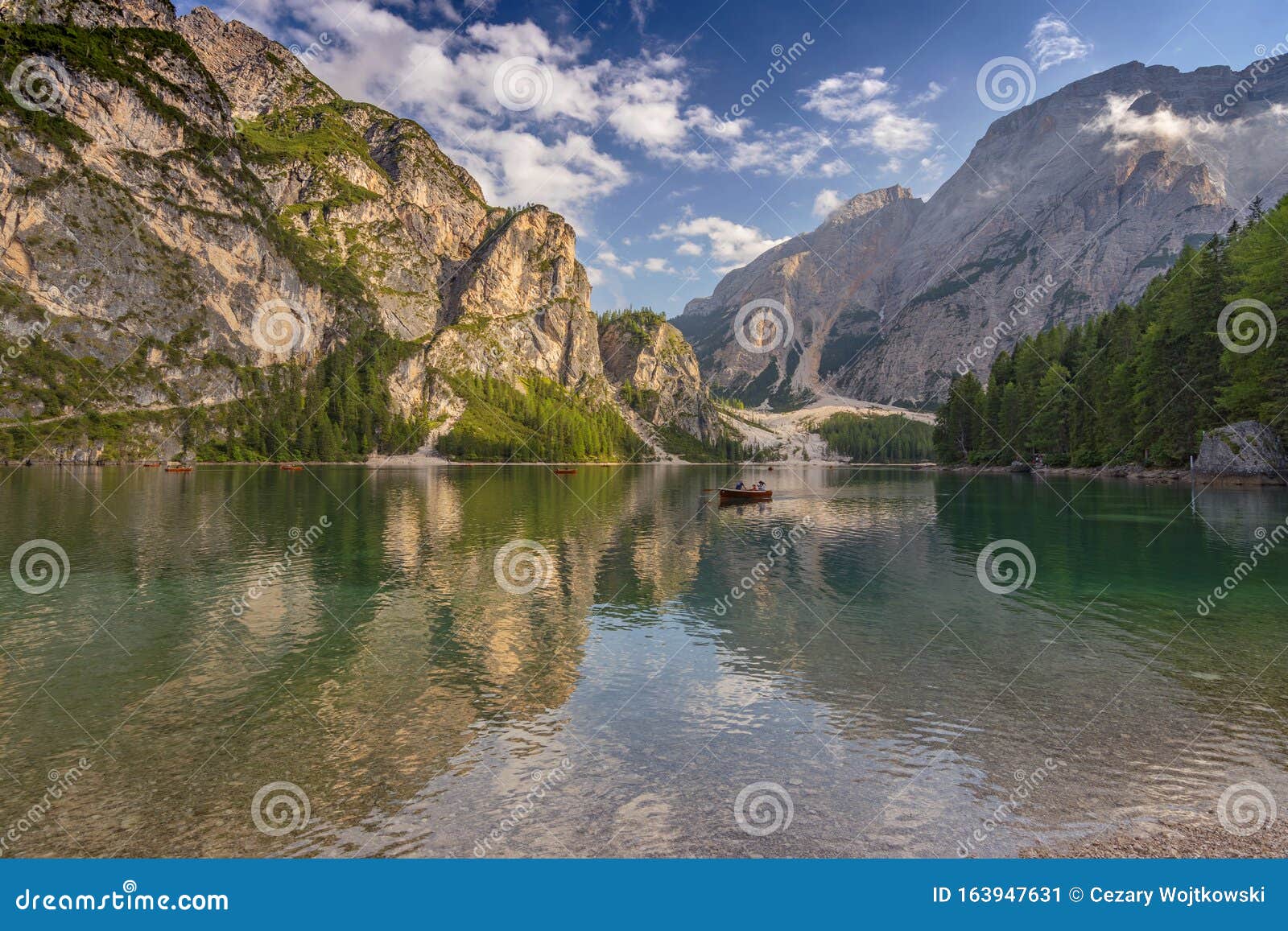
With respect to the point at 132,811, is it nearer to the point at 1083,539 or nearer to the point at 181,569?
the point at 181,569

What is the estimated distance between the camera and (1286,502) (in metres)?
60.9

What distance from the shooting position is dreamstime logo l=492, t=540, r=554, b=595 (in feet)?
110

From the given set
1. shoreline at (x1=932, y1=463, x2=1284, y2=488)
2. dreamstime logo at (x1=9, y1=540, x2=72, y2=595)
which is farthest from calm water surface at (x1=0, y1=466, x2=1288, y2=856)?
shoreline at (x1=932, y1=463, x2=1284, y2=488)

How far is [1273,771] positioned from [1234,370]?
3568 inches

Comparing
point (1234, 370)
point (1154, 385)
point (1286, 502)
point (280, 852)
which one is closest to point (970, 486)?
point (1154, 385)

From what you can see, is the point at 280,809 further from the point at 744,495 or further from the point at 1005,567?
the point at 744,495

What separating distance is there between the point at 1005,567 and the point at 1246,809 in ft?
92.2

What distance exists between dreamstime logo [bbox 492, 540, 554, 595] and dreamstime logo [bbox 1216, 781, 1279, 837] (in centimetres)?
2580
